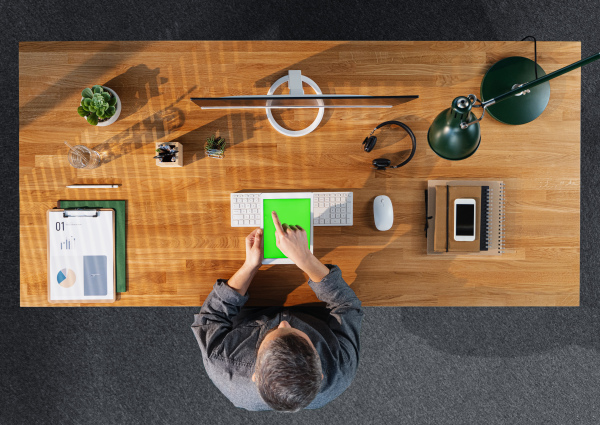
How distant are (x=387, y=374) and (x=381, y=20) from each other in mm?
2115

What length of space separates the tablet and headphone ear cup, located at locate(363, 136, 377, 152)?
0.28 metres

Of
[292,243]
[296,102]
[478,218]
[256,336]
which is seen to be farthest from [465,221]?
[256,336]

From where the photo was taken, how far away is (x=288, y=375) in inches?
38.9

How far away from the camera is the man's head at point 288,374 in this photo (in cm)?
98

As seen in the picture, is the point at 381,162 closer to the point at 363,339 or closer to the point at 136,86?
the point at 136,86

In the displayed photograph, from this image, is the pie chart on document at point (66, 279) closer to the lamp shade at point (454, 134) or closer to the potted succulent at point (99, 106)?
the potted succulent at point (99, 106)

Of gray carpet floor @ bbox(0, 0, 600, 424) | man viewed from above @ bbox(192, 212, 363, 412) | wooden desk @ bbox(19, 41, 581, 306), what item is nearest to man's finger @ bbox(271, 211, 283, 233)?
man viewed from above @ bbox(192, 212, 363, 412)

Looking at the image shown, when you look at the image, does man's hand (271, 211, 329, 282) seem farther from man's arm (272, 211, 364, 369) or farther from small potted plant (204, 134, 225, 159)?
small potted plant (204, 134, 225, 159)

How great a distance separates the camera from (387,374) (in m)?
1.99

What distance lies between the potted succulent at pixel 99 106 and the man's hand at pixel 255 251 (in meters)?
0.68

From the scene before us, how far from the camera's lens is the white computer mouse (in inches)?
48.8

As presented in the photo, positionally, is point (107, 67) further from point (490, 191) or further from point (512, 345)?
point (512, 345)

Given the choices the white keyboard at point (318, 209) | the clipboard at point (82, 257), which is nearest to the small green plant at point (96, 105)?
the clipboard at point (82, 257)

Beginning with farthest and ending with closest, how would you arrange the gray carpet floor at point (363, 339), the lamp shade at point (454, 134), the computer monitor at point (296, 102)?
the gray carpet floor at point (363, 339) → the computer monitor at point (296, 102) → the lamp shade at point (454, 134)
